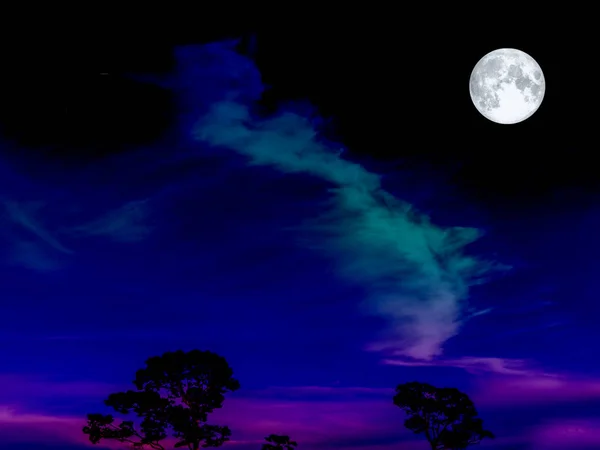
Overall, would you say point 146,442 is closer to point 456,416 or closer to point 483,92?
point 456,416

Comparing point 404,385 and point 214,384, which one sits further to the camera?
point 404,385

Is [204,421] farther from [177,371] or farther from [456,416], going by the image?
[456,416]

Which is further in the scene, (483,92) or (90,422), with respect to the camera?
(90,422)

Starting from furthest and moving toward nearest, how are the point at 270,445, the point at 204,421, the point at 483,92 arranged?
the point at 270,445, the point at 204,421, the point at 483,92

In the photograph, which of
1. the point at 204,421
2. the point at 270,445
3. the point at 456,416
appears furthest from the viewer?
the point at 456,416

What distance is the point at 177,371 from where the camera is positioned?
36625mm

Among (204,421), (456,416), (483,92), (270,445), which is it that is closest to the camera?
(483,92)

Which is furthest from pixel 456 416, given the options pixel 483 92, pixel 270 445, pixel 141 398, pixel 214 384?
pixel 483 92

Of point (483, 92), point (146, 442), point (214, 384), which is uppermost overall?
point (483, 92)

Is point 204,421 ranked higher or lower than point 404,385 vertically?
lower

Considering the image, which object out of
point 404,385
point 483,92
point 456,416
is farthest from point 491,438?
point 483,92

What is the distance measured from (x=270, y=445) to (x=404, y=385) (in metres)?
12.9

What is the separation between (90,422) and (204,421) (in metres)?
7.54

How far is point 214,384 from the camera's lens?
36594 millimetres
